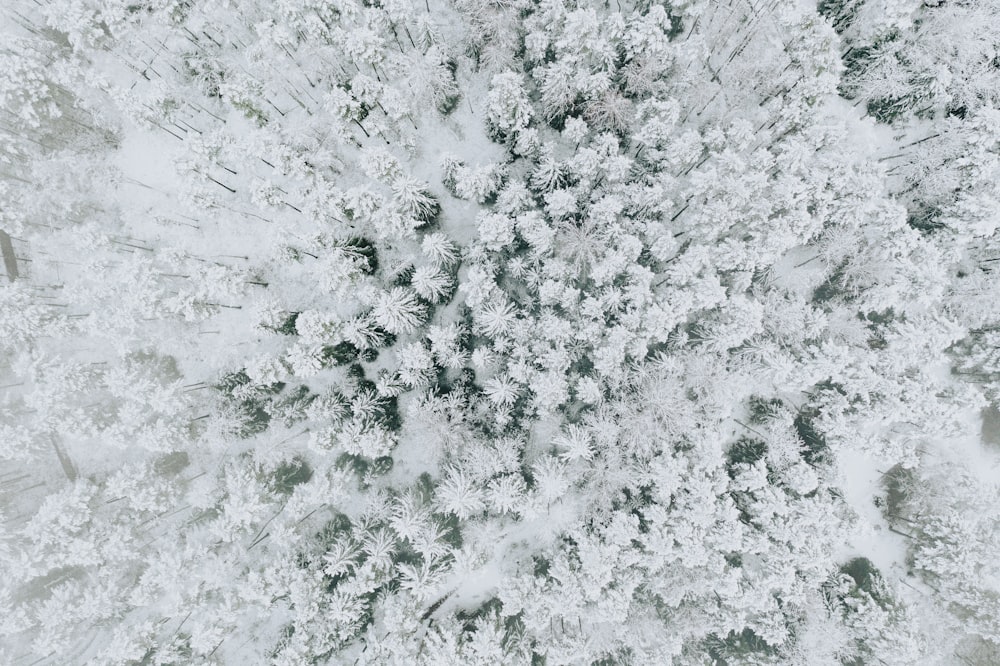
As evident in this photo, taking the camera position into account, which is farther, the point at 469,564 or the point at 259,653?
the point at 259,653

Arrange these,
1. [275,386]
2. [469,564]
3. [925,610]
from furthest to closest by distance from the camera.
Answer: [275,386] < [925,610] < [469,564]

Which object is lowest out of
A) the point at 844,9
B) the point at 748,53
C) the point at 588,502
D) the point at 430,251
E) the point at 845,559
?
the point at 588,502

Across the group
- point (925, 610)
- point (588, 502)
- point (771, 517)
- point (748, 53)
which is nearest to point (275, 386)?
point (588, 502)

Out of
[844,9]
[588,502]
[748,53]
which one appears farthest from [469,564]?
[844,9]

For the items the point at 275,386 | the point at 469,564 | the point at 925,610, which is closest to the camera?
the point at 469,564

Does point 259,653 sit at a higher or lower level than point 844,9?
lower

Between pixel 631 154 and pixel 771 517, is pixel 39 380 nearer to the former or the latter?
pixel 631 154

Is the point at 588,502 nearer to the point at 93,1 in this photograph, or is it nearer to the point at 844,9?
the point at 844,9
